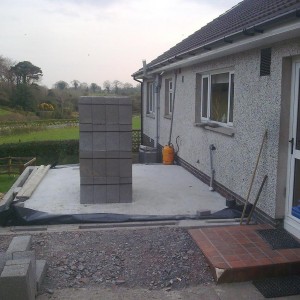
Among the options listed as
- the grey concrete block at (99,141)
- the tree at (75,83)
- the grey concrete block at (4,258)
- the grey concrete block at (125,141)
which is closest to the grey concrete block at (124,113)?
the grey concrete block at (125,141)

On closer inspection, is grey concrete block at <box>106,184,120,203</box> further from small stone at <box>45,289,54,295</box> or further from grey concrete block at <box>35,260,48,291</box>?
small stone at <box>45,289,54,295</box>

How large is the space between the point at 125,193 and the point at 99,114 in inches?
59.1

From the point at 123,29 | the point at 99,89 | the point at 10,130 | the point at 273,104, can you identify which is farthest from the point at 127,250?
the point at 99,89

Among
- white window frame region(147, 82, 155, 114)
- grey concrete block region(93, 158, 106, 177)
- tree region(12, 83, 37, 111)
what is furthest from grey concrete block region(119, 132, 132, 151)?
tree region(12, 83, 37, 111)

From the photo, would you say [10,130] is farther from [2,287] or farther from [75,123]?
[2,287]

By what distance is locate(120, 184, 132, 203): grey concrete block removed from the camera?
720 centimetres

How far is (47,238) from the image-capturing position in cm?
552

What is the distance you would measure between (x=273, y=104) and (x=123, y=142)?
2.67 meters

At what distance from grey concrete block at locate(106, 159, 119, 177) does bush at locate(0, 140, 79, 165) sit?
13836 mm

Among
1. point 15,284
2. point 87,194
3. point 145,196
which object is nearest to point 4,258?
point 15,284

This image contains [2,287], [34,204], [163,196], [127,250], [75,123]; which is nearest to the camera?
[2,287]

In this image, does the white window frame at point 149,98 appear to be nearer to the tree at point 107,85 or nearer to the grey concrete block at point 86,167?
the grey concrete block at point 86,167

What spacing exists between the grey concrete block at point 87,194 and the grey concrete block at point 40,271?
259 cm

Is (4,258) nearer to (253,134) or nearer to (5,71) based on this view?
(253,134)
